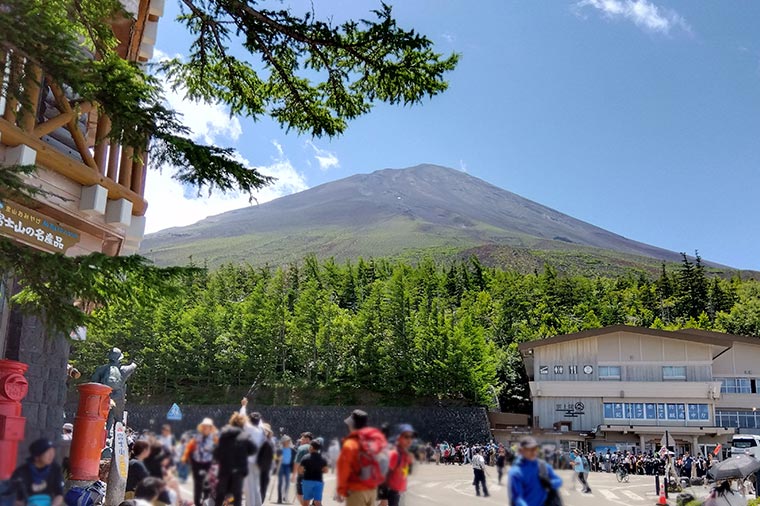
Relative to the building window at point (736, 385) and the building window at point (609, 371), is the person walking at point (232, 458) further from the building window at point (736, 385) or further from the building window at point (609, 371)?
the building window at point (736, 385)

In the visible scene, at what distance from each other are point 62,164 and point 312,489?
329 inches

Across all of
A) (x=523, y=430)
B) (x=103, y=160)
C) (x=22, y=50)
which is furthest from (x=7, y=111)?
(x=523, y=430)

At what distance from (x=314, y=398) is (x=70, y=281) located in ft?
8.79

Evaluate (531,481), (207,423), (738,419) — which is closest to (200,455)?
(207,423)

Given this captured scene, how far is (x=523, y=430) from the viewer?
3377mm

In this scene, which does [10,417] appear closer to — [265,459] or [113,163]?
[265,459]

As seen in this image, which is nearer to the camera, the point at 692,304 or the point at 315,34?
the point at 315,34

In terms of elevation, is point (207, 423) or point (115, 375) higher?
point (115, 375)

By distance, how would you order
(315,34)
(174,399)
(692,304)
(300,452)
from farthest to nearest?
(692,304), (315,34), (174,399), (300,452)

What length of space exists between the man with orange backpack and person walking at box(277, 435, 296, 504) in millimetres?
273

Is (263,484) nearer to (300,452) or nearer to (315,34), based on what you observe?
(300,452)

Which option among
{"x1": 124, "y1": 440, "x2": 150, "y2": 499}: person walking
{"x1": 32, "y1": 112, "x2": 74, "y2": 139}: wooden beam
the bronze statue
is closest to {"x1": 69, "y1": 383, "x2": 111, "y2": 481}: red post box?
{"x1": 124, "y1": 440, "x2": 150, "y2": 499}: person walking

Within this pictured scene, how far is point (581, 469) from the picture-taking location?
11.1ft

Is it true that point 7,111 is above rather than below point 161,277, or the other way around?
above
